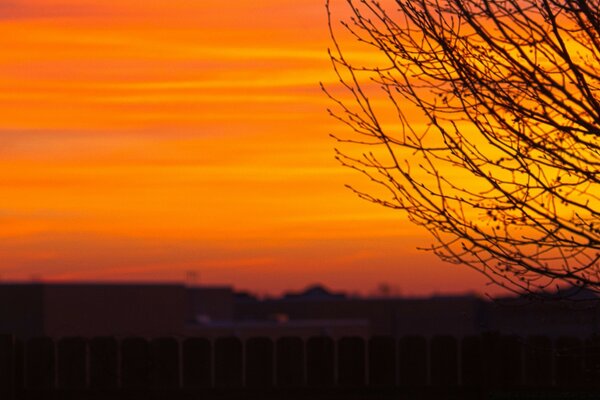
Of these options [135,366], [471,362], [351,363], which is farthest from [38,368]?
[471,362]

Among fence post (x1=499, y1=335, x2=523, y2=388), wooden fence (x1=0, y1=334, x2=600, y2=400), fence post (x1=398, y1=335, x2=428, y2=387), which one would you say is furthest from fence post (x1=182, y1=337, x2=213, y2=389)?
fence post (x1=499, y1=335, x2=523, y2=388)

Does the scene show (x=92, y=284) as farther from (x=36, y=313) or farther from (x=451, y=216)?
(x=451, y=216)

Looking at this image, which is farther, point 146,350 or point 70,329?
point 70,329

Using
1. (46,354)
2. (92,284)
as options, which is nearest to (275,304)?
(92,284)

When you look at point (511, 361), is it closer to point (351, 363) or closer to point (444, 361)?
point (444, 361)

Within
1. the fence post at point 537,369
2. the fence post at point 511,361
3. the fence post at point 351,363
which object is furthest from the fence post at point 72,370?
the fence post at point 537,369

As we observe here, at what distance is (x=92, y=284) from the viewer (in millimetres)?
49656

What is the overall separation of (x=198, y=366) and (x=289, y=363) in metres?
0.98

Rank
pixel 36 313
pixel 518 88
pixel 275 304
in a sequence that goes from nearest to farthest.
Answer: pixel 518 88 → pixel 36 313 → pixel 275 304

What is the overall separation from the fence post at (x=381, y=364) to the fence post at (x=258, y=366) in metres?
1.08

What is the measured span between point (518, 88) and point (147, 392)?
21.1 ft

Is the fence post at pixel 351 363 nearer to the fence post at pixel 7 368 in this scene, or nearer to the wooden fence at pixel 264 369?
the wooden fence at pixel 264 369

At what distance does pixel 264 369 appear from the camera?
43.9 feet

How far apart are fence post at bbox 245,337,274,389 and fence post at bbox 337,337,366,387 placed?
0.75 m
